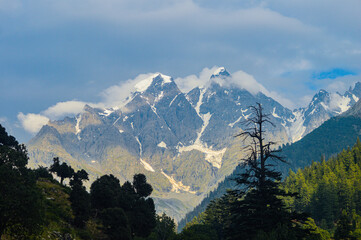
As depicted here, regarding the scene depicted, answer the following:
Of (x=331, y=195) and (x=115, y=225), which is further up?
(x=331, y=195)

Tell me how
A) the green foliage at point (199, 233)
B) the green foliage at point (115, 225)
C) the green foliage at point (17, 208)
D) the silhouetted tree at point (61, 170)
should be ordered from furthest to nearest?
1. the silhouetted tree at point (61, 170)
2. the green foliage at point (199, 233)
3. the green foliage at point (115, 225)
4. the green foliage at point (17, 208)

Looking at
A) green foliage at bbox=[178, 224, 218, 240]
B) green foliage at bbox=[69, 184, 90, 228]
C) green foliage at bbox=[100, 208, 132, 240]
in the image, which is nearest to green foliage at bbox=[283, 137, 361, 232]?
green foliage at bbox=[178, 224, 218, 240]

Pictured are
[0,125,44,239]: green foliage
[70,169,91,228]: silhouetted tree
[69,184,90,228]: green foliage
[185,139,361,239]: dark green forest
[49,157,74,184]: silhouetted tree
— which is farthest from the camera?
[49,157,74,184]: silhouetted tree

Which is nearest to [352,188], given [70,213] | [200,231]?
[200,231]

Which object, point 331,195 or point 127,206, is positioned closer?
point 127,206

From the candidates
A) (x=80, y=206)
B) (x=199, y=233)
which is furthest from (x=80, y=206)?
(x=199, y=233)

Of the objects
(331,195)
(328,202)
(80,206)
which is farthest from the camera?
(331,195)

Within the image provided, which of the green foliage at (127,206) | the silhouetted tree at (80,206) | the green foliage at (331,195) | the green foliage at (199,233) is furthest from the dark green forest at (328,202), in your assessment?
the silhouetted tree at (80,206)

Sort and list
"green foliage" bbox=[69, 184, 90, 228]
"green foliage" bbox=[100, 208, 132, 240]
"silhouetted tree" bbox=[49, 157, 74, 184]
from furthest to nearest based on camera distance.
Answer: "silhouetted tree" bbox=[49, 157, 74, 184]
"green foliage" bbox=[69, 184, 90, 228]
"green foliage" bbox=[100, 208, 132, 240]

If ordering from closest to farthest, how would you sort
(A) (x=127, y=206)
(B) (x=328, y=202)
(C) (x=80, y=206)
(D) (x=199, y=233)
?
(C) (x=80, y=206) < (A) (x=127, y=206) < (D) (x=199, y=233) < (B) (x=328, y=202)

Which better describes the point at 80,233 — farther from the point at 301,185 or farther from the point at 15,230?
the point at 301,185

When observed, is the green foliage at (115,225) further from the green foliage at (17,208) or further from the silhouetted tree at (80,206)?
the green foliage at (17,208)

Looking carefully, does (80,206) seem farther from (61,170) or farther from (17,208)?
(61,170)

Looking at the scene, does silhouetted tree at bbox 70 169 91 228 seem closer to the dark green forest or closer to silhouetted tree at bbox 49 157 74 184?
the dark green forest
